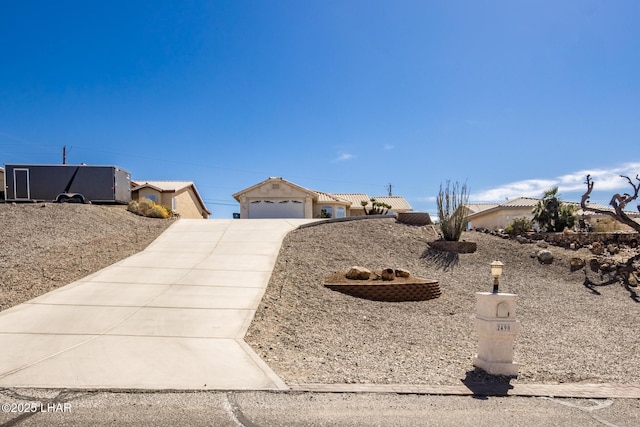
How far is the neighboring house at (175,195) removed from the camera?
31609mm

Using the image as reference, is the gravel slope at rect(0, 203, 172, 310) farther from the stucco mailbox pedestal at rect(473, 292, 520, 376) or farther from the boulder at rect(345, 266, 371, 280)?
the stucco mailbox pedestal at rect(473, 292, 520, 376)

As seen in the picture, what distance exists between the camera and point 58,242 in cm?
1382

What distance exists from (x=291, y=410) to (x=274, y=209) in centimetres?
2949

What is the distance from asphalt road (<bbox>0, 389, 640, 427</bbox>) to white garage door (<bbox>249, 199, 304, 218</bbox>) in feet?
94.9

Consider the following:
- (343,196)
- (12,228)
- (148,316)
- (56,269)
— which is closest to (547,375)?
(148,316)

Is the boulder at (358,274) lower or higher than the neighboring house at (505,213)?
lower

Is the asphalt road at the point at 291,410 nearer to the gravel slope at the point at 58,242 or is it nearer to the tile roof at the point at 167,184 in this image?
the gravel slope at the point at 58,242

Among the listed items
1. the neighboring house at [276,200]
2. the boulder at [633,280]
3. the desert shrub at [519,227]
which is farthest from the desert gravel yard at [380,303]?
the neighboring house at [276,200]

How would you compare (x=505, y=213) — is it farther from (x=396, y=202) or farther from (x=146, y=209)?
(x=146, y=209)

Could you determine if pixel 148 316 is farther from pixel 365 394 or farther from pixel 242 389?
pixel 365 394

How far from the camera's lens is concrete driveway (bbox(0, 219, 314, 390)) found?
18.9 feet

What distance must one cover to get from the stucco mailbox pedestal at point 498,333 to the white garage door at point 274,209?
2778 cm

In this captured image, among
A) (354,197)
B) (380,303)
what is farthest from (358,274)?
(354,197)

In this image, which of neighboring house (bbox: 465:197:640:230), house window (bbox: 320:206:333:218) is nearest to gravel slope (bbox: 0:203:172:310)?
house window (bbox: 320:206:333:218)
